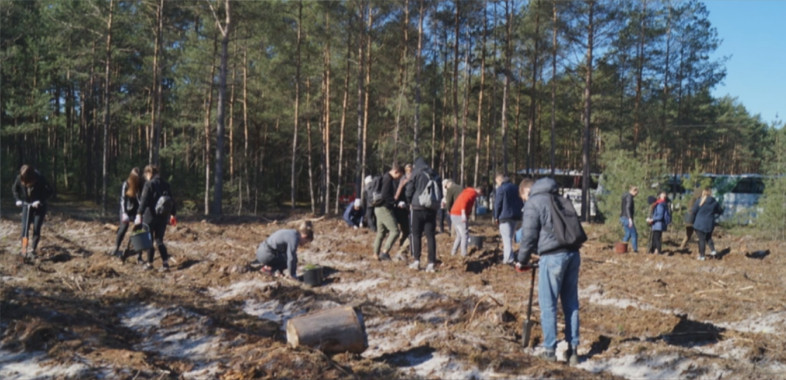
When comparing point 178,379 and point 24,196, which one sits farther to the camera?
point 24,196

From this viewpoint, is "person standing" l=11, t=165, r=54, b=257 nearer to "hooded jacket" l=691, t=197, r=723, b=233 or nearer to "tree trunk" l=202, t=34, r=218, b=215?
"hooded jacket" l=691, t=197, r=723, b=233

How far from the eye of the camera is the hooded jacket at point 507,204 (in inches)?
401

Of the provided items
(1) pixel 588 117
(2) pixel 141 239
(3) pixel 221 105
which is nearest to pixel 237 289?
(2) pixel 141 239

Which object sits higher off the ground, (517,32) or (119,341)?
(517,32)

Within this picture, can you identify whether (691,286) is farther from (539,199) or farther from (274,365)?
(274,365)

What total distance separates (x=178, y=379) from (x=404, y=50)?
23.0 meters

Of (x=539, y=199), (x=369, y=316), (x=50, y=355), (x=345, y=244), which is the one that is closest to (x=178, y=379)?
(x=50, y=355)

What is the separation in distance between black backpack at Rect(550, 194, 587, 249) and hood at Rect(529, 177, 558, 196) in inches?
5.5

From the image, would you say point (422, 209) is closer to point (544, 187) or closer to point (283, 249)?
point (283, 249)

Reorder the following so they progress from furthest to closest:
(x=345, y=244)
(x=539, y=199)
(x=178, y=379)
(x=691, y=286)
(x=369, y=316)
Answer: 1. (x=345, y=244)
2. (x=691, y=286)
3. (x=369, y=316)
4. (x=539, y=199)
5. (x=178, y=379)

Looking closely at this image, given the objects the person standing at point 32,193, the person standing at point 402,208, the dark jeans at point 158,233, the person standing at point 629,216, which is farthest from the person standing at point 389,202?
the person standing at point 629,216

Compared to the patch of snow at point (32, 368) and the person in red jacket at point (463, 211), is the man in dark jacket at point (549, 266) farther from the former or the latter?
the person in red jacket at point (463, 211)

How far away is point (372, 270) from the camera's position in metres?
10.2

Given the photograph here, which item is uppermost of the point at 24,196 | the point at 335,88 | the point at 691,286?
the point at 335,88
